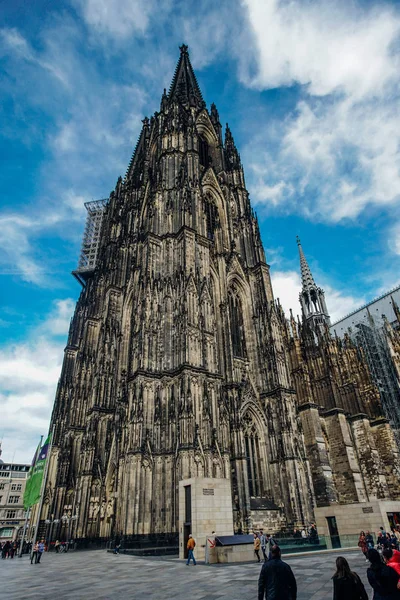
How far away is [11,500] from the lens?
67.5 m

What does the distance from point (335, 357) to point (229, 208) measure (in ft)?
56.2

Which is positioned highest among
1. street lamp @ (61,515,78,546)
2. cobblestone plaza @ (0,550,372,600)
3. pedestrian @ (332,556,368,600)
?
street lamp @ (61,515,78,546)

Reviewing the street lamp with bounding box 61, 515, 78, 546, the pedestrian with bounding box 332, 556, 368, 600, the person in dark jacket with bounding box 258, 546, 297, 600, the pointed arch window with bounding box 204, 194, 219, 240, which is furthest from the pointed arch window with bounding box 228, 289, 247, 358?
the pedestrian with bounding box 332, 556, 368, 600

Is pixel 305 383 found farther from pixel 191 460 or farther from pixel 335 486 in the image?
pixel 191 460

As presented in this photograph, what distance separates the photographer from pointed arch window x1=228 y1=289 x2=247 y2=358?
1147 inches

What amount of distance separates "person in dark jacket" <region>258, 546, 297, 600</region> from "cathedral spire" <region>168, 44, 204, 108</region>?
42.9 meters

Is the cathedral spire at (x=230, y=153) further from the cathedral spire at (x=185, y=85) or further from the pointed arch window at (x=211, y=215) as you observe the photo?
the pointed arch window at (x=211, y=215)

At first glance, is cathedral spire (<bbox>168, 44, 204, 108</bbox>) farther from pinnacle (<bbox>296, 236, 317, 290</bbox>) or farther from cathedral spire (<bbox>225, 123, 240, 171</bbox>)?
pinnacle (<bbox>296, 236, 317, 290</bbox>)

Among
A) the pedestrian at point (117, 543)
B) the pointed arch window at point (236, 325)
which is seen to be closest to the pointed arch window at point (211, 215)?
the pointed arch window at point (236, 325)

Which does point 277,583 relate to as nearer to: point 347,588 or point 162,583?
point 347,588

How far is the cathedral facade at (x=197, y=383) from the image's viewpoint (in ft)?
70.0

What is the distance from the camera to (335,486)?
2945 cm

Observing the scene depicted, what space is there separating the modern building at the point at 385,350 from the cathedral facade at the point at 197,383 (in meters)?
7.05

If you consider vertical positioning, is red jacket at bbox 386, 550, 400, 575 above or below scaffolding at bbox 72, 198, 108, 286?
below
